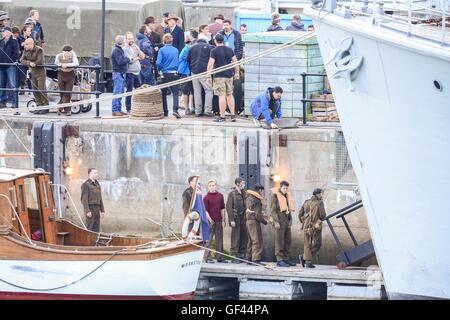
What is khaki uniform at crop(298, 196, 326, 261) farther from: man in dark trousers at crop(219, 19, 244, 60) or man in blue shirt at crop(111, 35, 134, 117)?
man in dark trousers at crop(219, 19, 244, 60)

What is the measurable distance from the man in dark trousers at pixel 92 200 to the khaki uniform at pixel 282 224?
8.70 ft

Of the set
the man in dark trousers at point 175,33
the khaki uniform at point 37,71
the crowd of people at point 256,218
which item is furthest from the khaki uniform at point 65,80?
the crowd of people at point 256,218

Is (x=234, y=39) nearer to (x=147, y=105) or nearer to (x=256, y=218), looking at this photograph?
(x=147, y=105)

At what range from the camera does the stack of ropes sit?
2753 centimetres

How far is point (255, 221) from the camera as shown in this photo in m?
25.3

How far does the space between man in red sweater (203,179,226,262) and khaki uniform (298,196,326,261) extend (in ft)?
3.88

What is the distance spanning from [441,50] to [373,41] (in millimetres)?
1100

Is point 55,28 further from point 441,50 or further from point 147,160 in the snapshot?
point 441,50

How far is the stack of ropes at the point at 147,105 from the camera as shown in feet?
90.3

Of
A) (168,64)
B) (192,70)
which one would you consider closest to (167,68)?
(168,64)

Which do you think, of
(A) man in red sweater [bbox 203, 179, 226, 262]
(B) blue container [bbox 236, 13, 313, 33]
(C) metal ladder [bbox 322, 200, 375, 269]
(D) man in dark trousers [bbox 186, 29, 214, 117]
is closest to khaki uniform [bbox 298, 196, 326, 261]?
(C) metal ladder [bbox 322, 200, 375, 269]

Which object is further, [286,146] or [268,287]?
[286,146]
